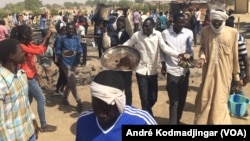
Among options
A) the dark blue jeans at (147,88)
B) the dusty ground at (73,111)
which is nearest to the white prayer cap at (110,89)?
the dark blue jeans at (147,88)

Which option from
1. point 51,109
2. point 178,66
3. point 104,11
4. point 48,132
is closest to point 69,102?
point 51,109

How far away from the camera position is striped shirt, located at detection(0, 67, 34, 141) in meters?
3.32

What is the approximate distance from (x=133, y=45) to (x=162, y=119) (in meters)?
1.56

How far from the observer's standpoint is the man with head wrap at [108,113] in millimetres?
2264

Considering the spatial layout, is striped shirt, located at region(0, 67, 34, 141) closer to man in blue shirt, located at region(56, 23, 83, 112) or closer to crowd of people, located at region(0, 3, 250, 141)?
crowd of people, located at region(0, 3, 250, 141)

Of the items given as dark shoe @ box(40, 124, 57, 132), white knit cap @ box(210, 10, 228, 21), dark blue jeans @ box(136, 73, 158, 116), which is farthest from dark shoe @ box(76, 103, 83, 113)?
white knit cap @ box(210, 10, 228, 21)

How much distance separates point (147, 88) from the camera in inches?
232

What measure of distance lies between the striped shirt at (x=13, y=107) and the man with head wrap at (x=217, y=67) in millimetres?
2476

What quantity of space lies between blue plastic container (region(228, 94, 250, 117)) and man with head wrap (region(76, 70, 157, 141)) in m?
4.34

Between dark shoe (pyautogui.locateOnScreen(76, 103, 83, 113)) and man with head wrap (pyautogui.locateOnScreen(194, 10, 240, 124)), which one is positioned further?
dark shoe (pyautogui.locateOnScreen(76, 103, 83, 113))

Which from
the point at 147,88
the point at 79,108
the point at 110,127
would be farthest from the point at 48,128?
the point at 110,127

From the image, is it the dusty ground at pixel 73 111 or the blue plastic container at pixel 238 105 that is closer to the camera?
the dusty ground at pixel 73 111

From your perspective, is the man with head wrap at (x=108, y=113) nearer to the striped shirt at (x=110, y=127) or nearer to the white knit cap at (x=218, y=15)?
the striped shirt at (x=110, y=127)

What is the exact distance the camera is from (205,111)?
5137 millimetres
